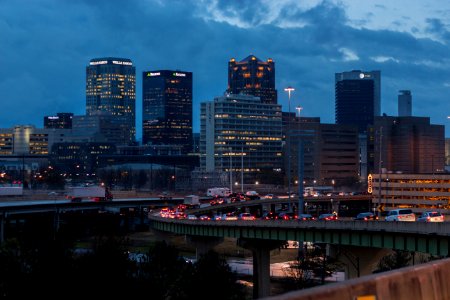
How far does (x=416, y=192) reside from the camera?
15975cm

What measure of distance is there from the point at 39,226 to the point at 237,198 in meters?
45.6

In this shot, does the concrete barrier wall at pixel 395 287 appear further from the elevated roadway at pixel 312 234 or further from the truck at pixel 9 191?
the truck at pixel 9 191

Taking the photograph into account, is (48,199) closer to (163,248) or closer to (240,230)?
(240,230)

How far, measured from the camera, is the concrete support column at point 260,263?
73938mm

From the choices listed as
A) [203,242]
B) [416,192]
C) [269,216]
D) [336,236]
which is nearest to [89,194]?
[269,216]

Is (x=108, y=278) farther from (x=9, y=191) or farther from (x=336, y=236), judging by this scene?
(x=9, y=191)

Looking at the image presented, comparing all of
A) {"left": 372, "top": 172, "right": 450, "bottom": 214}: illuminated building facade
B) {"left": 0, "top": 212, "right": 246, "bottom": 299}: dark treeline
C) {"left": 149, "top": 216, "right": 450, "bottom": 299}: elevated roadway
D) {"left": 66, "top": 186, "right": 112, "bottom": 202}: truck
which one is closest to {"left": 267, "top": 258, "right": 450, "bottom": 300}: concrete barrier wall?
{"left": 0, "top": 212, "right": 246, "bottom": 299}: dark treeline

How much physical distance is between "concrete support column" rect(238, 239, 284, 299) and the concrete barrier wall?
57.7 m

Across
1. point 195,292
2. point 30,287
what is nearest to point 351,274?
point 195,292

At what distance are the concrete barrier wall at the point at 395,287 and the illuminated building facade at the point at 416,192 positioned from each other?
143 meters

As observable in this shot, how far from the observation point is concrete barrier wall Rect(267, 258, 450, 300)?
10289mm

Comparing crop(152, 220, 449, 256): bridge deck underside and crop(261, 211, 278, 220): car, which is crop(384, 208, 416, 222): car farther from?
crop(261, 211, 278, 220): car

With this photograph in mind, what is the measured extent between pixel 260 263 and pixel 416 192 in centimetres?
9034

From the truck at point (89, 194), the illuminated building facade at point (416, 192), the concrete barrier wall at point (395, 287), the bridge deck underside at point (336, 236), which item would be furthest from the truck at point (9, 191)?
the concrete barrier wall at point (395, 287)
